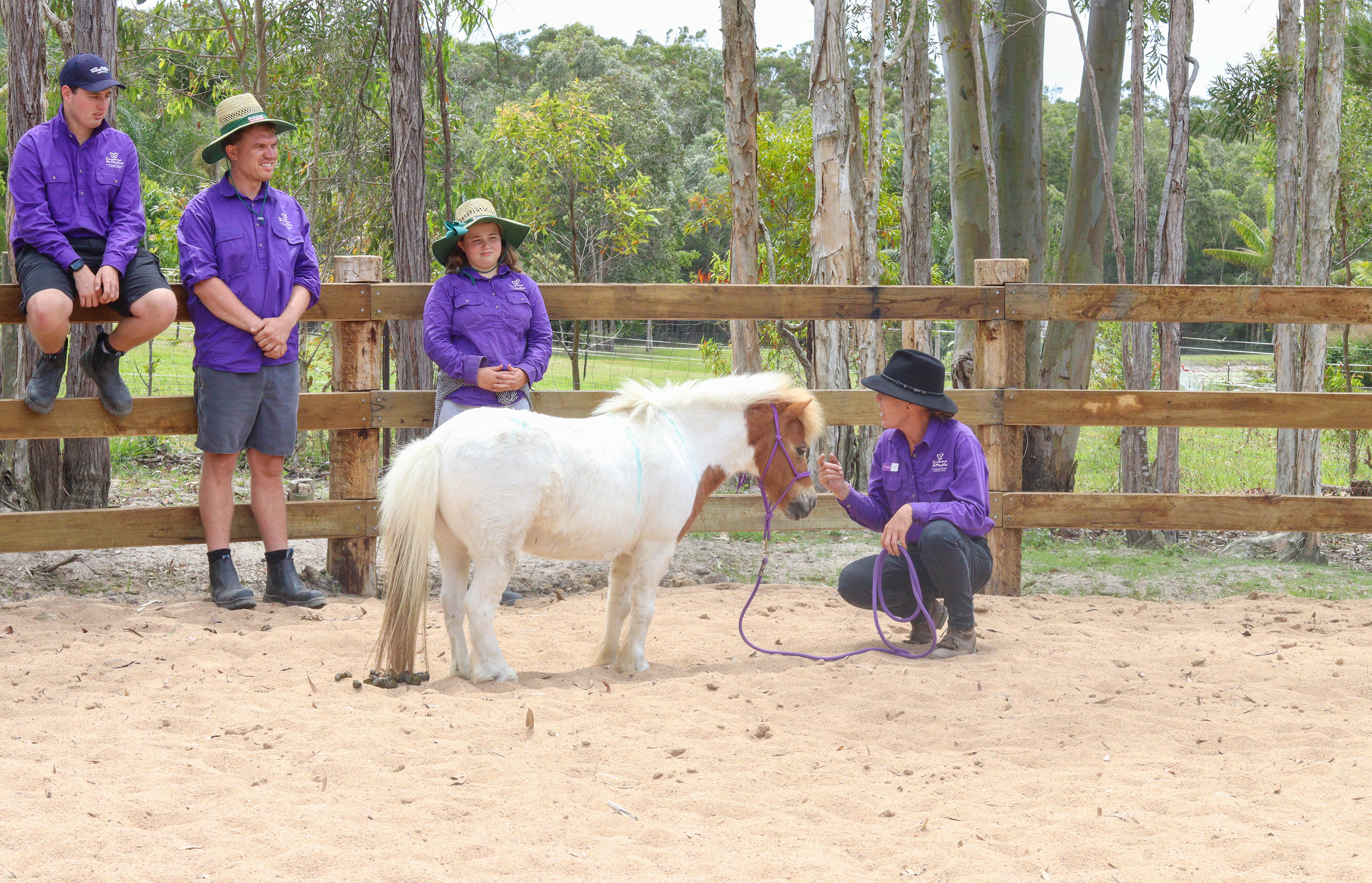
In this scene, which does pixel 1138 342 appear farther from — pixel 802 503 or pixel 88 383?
pixel 88 383

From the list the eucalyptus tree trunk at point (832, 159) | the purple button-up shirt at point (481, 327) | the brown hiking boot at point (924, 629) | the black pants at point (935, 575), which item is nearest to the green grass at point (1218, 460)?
the eucalyptus tree trunk at point (832, 159)

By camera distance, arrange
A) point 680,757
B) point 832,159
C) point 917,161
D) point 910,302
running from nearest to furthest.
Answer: point 680,757 < point 910,302 < point 832,159 < point 917,161

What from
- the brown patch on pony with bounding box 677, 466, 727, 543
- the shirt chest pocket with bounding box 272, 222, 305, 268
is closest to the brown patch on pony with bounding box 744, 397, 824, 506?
the brown patch on pony with bounding box 677, 466, 727, 543

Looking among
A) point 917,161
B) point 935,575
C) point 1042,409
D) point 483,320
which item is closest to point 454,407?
point 483,320

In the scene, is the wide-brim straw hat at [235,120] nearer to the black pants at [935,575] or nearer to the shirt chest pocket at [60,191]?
the shirt chest pocket at [60,191]

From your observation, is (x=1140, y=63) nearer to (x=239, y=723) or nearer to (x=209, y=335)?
(x=209, y=335)

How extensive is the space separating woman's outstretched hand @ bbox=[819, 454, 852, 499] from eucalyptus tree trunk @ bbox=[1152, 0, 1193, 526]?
20.1 feet

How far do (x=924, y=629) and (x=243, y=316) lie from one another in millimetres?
3304

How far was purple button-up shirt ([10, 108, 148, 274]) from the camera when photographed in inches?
173

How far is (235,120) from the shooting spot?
185 inches

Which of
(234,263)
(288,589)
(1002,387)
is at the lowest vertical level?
(288,589)

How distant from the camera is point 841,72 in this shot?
809 centimetres

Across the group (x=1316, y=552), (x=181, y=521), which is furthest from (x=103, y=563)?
(x=1316, y=552)

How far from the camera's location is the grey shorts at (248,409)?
4746 mm
